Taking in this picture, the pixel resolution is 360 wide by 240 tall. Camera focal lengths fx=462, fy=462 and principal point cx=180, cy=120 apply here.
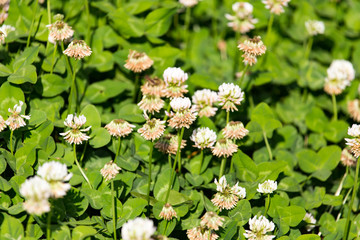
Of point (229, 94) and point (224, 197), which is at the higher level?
point (229, 94)

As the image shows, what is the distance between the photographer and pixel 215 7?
12.3 feet

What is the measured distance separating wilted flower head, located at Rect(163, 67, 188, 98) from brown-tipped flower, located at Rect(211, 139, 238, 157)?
1.03 ft

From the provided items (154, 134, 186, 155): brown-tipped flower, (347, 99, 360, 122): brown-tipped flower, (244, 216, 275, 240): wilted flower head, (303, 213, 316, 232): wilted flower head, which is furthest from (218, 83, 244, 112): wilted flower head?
(347, 99, 360, 122): brown-tipped flower

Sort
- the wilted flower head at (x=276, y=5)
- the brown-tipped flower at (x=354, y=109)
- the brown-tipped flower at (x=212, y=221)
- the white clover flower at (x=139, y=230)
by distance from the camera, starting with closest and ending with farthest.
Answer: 1. the white clover flower at (x=139, y=230)
2. the brown-tipped flower at (x=212, y=221)
3. the wilted flower head at (x=276, y=5)
4. the brown-tipped flower at (x=354, y=109)

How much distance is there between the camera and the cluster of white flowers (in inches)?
65.5

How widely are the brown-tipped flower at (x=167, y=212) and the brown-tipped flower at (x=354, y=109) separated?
1647 millimetres

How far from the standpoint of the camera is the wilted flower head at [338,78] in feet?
10.3

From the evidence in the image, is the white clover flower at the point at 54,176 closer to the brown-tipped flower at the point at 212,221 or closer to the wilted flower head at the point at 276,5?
the brown-tipped flower at the point at 212,221

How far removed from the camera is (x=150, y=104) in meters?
2.27

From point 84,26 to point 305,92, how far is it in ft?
5.29

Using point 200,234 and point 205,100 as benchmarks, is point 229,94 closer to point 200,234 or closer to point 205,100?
point 205,100

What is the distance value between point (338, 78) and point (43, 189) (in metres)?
2.21

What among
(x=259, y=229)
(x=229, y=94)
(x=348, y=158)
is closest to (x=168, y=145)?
(x=229, y=94)

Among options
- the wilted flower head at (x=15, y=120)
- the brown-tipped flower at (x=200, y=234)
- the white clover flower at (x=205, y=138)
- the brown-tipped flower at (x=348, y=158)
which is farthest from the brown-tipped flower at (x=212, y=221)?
the brown-tipped flower at (x=348, y=158)
